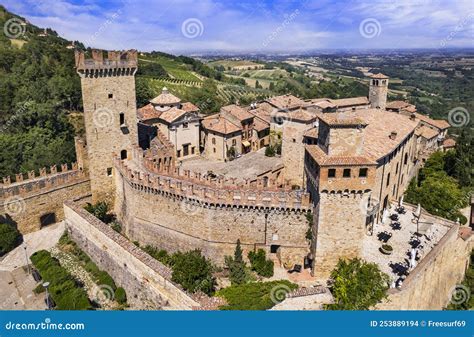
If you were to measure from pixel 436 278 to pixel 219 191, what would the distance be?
15.0m

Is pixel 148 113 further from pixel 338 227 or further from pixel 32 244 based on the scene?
pixel 338 227

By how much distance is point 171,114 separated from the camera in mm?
44688

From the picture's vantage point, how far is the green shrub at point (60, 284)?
23.9m

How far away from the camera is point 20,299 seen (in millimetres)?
25359

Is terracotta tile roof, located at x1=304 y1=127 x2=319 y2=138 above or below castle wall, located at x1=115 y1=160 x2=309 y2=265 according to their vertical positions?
above

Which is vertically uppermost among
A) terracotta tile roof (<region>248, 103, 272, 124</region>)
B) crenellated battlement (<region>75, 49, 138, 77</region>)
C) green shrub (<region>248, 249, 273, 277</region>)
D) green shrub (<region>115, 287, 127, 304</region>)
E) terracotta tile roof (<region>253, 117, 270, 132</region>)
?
crenellated battlement (<region>75, 49, 138, 77</region>)

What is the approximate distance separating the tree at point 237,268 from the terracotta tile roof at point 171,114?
2196 cm

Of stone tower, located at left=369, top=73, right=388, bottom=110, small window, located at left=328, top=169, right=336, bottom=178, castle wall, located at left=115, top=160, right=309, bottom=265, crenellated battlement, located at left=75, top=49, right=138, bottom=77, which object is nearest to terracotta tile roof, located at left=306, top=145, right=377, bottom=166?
small window, located at left=328, top=169, right=336, bottom=178

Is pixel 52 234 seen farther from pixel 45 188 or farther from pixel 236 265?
pixel 236 265

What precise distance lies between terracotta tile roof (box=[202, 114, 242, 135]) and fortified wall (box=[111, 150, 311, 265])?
58.9 ft

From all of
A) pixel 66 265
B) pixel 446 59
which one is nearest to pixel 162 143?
pixel 66 265

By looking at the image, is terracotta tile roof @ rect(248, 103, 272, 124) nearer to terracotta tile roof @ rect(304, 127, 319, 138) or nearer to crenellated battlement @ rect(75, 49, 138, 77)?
terracotta tile roof @ rect(304, 127, 319, 138)

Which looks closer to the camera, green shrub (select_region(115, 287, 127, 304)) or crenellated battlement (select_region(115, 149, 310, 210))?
crenellated battlement (select_region(115, 149, 310, 210))

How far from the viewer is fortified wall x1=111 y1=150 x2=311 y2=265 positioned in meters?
25.7
